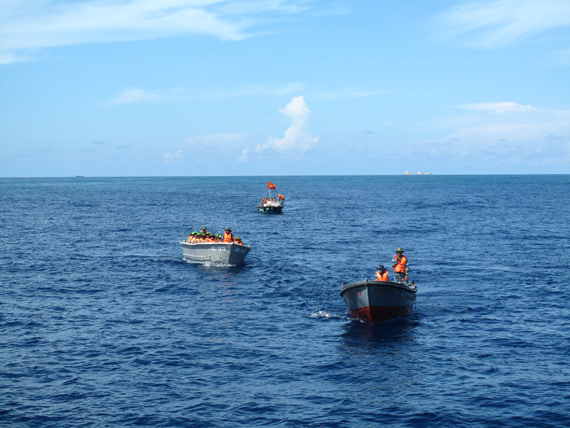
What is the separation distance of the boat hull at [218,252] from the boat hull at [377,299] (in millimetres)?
17694

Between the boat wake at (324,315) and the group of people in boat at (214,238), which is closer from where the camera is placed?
the boat wake at (324,315)

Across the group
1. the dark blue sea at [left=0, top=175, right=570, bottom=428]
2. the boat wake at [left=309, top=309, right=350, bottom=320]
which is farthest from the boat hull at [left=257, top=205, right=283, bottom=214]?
the boat wake at [left=309, top=309, right=350, bottom=320]

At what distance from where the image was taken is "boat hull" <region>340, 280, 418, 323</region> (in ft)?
97.1

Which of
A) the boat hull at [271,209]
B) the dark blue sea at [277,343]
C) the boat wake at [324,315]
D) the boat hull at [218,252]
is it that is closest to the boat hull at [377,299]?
the dark blue sea at [277,343]

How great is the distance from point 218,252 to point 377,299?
2078 cm

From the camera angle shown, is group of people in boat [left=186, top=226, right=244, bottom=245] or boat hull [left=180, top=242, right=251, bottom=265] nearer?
boat hull [left=180, top=242, right=251, bottom=265]

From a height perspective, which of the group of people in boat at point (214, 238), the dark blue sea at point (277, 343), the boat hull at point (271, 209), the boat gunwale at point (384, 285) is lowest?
the dark blue sea at point (277, 343)

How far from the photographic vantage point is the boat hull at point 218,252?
1860 inches

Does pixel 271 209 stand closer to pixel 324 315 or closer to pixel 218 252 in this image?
pixel 218 252

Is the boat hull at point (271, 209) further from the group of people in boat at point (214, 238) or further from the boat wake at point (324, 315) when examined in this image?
the boat wake at point (324, 315)

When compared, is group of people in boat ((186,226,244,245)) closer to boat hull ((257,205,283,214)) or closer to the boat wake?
the boat wake

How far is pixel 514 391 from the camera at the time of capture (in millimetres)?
21891

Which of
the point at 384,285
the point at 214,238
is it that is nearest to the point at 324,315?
the point at 384,285

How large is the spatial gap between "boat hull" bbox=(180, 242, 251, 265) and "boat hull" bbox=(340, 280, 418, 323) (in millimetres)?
17694
